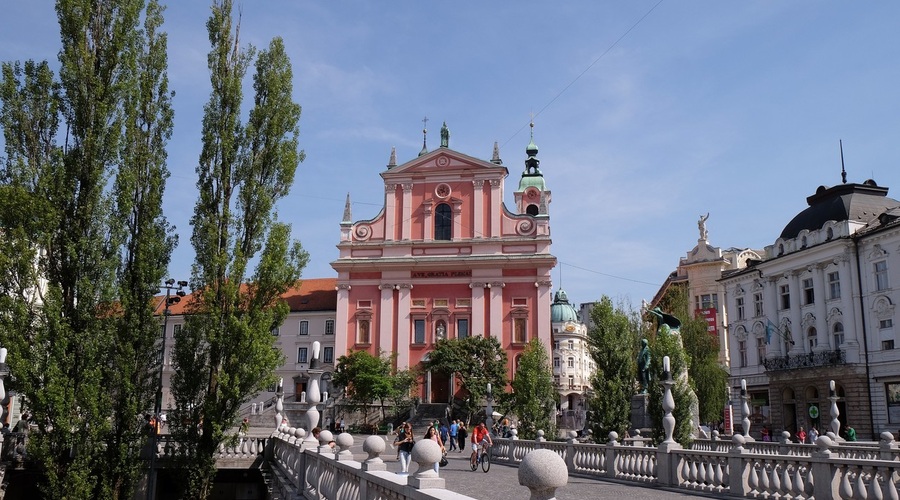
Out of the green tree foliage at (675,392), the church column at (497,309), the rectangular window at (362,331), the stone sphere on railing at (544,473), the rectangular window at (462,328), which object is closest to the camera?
the stone sphere on railing at (544,473)

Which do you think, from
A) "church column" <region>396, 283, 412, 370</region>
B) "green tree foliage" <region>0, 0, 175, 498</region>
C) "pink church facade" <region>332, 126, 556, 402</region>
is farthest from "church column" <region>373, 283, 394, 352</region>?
"green tree foliage" <region>0, 0, 175, 498</region>

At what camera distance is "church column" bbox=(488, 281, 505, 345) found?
168ft

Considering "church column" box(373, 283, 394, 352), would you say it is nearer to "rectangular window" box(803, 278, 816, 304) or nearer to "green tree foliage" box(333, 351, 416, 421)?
"green tree foliage" box(333, 351, 416, 421)

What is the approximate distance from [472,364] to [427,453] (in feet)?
133

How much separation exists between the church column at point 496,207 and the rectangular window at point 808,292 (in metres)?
20.1

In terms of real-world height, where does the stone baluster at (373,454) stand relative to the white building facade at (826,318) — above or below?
below

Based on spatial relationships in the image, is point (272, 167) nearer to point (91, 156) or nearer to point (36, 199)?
point (91, 156)

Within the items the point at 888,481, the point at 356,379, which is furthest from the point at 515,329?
the point at 888,481

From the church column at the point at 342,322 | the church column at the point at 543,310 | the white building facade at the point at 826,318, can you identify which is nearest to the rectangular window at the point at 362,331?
the church column at the point at 342,322

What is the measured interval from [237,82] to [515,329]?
34164 millimetres

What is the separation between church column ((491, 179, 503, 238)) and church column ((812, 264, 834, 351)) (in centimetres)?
2071

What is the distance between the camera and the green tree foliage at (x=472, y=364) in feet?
150

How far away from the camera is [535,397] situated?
3362cm

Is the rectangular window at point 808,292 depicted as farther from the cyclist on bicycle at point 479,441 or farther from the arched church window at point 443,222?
the cyclist on bicycle at point 479,441
